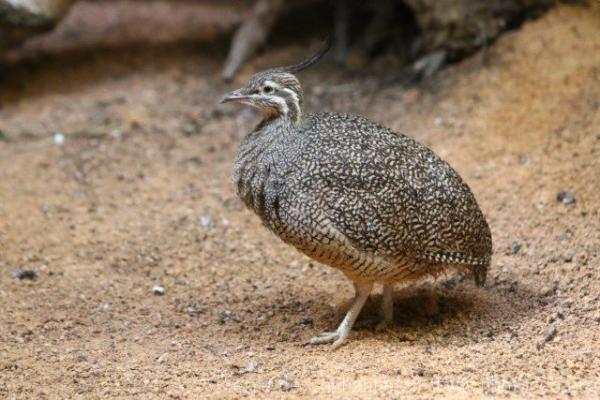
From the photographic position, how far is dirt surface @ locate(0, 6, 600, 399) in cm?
478

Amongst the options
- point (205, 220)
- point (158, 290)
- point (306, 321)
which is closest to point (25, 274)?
point (158, 290)

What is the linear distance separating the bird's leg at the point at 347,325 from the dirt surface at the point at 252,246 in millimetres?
71

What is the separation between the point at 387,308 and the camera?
5.55 meters

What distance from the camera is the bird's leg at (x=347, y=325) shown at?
5.27 metres

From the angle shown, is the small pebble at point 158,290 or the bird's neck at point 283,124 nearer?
the bird's neck at point 283,124

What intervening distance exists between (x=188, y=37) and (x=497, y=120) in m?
4.22

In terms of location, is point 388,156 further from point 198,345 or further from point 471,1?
point 471,1

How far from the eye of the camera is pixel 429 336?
17.5ft

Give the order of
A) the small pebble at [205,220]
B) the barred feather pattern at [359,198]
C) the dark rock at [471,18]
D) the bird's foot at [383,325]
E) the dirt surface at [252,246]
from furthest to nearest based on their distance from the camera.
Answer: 1. the dark rock at [471,18]
2. the small pebble at [205,220]
3. the bird's foot at [383,325]
4. the barred feather pattern at [359,198]
5. the dirt surface at [252,246]

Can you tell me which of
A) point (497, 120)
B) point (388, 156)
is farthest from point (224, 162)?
point (388, 156)

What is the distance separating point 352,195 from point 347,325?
2.83ft

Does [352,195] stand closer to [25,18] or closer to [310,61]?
[310,61]

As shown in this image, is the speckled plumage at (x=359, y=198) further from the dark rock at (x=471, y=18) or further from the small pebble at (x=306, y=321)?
the dark rock at (x=471, y=18)

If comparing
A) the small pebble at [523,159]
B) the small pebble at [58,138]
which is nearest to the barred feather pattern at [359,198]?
the small pebble at [523,159]
